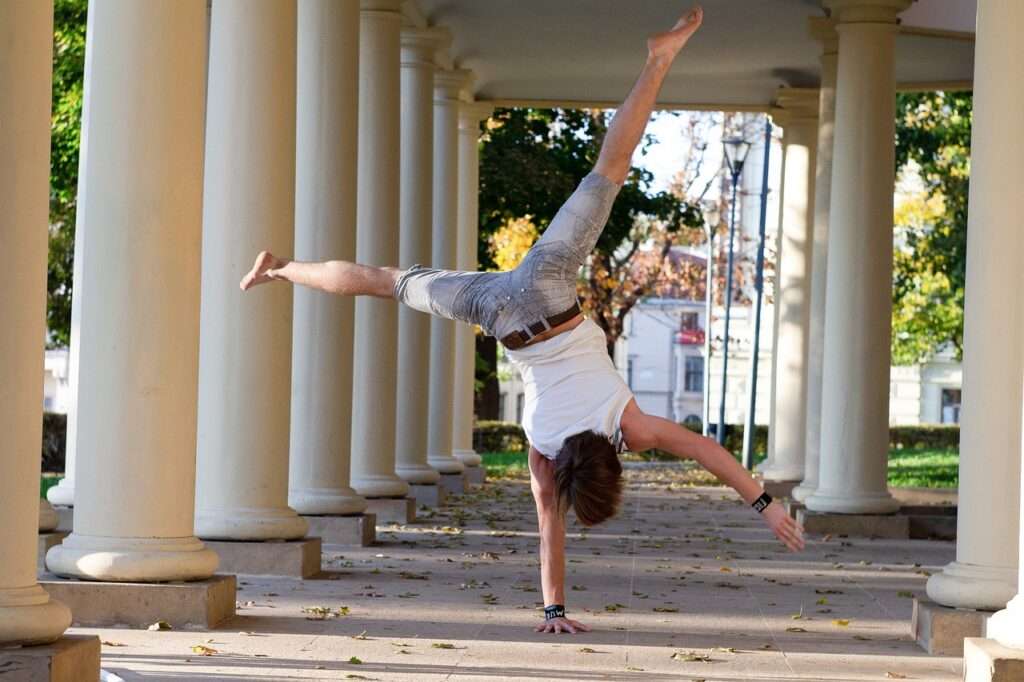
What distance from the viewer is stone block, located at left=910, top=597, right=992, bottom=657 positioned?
1581cm

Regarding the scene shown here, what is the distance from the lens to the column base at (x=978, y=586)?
15.7m

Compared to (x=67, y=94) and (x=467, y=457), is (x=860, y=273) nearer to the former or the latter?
(x=467, y=457)

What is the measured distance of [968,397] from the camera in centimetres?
1593

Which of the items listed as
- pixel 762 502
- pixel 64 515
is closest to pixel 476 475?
pixel 64 515

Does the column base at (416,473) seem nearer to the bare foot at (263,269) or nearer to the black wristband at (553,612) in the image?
the black wristband at (553,612)

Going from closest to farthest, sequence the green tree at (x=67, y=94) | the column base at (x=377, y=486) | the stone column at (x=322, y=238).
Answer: the stone column at (x=322, y=238) < the column base at (x=377, y=486) < the green tree at (x=67, y=94)

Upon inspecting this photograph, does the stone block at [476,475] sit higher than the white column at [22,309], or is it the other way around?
the white column at [22,309]

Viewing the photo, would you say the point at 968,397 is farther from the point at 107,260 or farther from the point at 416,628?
the point at 107,260

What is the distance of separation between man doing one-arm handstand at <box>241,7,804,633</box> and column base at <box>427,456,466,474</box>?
83.2ft

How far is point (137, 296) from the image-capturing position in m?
16.1

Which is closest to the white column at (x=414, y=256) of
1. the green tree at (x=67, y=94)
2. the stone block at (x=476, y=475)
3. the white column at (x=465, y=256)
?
the stone block at (x=476, y=475)

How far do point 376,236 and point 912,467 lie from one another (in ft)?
112

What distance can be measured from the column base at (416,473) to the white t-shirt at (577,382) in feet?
66.9

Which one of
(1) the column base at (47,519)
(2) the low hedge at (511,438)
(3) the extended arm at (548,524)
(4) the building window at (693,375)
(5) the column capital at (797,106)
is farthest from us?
(4) the building window at (693,375)
